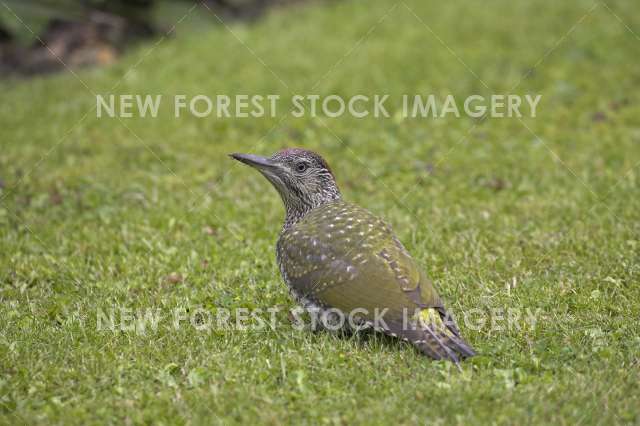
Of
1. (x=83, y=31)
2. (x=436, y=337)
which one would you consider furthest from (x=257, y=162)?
(x=83, y=31)

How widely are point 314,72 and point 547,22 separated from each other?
14.7ft

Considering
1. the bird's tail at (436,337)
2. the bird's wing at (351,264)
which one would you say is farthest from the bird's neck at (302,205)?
the bird's tail at (436,337)

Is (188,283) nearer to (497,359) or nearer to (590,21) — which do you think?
(497,359)

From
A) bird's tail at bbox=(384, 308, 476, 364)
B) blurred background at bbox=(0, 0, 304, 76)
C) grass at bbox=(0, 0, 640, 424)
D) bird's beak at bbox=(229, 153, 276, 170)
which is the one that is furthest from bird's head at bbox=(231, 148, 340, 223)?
blurred background at bbox=(0, 0, 304, 76)

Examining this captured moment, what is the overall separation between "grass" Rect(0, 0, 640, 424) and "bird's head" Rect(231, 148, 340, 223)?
29.5 inches

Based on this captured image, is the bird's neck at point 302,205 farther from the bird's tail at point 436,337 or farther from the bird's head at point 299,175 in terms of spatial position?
the bird's tail at point 436,337

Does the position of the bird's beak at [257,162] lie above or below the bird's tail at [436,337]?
above

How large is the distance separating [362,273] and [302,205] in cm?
113

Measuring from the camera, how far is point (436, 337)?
465 cm

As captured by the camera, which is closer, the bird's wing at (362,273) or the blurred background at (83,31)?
the bird's wing at (362,273)

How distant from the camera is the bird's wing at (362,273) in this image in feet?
15.4

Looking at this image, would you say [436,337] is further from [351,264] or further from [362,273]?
[351,264]

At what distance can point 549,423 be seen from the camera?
13.4ft

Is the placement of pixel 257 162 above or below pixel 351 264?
above
